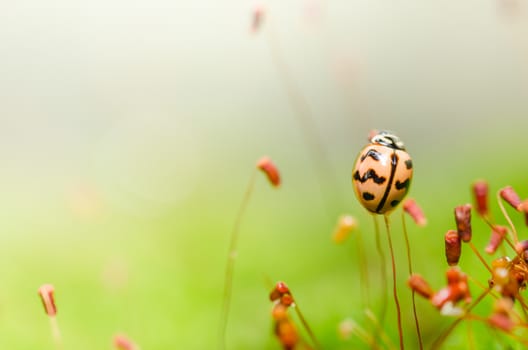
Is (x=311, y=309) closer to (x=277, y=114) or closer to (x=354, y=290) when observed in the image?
(x=354, y=290)

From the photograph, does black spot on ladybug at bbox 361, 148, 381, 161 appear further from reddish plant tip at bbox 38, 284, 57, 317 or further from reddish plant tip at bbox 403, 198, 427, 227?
reddish plant tip at bbox 38, 284, 57, 317

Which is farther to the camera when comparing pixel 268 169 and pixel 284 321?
pixel 268 169

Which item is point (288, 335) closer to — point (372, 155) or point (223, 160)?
point (372, 155)

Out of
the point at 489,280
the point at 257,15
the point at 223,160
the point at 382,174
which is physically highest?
the point at 257,15

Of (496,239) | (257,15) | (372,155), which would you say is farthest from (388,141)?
(257,15)

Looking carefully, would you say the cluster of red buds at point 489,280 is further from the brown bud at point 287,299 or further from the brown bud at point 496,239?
the brown bud at point 287,299

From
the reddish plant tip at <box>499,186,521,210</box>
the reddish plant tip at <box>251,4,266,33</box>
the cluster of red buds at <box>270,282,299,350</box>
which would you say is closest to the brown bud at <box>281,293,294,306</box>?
the cluster of red buds at <box>270,282,299,350</box>

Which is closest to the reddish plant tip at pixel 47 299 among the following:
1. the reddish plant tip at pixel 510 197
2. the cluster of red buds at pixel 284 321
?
the cluster of red buds at pixel 284 321
